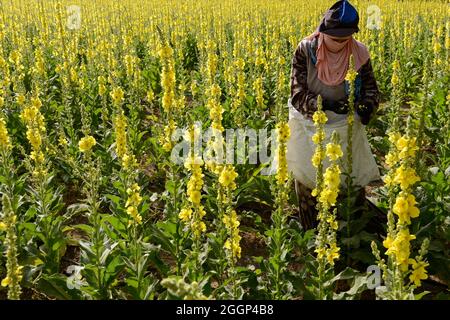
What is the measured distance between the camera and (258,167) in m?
6.11

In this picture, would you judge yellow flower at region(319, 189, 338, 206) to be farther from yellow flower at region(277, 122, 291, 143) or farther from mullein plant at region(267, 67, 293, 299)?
yellow flower at region(277, 122, 291, 143)

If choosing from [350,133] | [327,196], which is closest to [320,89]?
[350,133]

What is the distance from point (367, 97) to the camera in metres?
4.72

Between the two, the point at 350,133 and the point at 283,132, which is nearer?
the point at 283,132

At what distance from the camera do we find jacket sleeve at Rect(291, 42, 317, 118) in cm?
472

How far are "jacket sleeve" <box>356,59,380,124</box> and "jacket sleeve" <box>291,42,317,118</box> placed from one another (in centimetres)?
46

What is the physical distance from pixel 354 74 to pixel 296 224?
1.50 m

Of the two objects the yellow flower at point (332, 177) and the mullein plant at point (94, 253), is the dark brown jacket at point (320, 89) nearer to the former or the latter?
the yellow flower at point (332, 177)

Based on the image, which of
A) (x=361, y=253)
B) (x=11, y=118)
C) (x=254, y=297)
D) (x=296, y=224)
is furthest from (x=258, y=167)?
(x=11, y=118)

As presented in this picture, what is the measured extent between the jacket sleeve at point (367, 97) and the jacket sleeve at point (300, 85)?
46cm

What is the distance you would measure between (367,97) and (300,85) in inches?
25.6

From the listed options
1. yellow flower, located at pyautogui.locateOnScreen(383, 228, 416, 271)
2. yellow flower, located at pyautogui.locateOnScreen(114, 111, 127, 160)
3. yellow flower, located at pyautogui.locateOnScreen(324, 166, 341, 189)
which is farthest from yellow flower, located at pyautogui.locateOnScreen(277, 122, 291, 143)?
yellow flower, located at pyautogui.locateOnScreen(114, 111, 127, 160)

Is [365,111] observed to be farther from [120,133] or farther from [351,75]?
[120,133]
